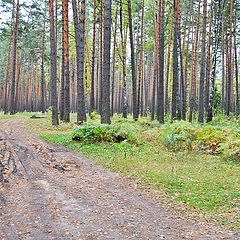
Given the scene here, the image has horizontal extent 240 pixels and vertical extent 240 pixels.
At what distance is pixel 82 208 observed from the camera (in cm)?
615

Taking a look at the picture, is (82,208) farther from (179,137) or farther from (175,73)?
(175,73)

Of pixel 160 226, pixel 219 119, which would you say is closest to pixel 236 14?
pixel 219 119

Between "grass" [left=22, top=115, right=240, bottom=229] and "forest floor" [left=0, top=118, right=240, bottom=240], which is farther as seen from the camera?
"grass" [left=22, top=115, right=240, bottom=229]

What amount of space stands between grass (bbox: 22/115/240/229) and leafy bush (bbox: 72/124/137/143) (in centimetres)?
32

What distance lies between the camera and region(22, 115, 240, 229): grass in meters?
6.46

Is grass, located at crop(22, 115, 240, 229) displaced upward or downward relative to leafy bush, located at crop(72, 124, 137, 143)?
downward

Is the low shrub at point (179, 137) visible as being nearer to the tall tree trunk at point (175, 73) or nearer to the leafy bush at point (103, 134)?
the leafy bush at point (103, 134)

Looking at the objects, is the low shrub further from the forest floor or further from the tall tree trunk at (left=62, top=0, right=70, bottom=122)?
the tall tree trunk at (left=62, top=0, right=70, bottom=122)

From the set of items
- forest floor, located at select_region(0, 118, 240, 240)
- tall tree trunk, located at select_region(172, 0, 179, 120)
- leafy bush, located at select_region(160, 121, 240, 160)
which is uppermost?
tall tree trunk, located at select_region(172, 0, 179, 120)

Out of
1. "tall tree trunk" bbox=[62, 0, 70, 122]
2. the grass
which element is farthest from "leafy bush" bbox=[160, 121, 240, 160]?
"tall tree trunk" bbox=[62, 0, 70, 122]

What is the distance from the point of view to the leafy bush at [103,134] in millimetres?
13148

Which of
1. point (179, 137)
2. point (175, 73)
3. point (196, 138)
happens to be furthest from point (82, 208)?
point (175, 73)

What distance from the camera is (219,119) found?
21859mm

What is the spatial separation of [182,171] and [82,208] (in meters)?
Result: 3.53
